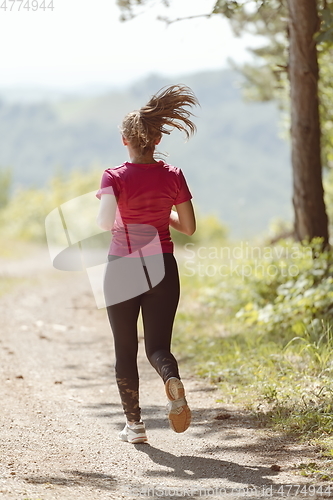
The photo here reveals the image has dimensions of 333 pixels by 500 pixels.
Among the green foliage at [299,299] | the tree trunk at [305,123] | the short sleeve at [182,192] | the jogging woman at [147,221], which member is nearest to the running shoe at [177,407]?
the jogging woman at [147,221]

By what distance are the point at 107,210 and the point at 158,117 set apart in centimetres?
64

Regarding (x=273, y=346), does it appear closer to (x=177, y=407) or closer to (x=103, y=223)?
(x=177, y=407)

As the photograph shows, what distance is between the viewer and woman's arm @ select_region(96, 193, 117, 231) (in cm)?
328

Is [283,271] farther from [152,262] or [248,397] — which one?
[152,262]

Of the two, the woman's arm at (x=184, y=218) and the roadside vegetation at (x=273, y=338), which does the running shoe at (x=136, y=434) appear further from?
the woman's arm at (x=184, y=218)

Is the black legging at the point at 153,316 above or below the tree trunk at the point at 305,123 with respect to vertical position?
below

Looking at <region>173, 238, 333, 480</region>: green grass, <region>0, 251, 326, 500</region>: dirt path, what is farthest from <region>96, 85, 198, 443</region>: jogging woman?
<region>173, 238, 333, 480</region>: green grass

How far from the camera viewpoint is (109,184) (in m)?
3.27

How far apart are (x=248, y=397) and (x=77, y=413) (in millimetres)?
1302

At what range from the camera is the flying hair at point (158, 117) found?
133 inches

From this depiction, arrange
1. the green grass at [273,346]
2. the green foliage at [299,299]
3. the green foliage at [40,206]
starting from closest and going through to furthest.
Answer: the green grass at [273,346] < the green foliage at [299,299] < the green foliage at [40,206]

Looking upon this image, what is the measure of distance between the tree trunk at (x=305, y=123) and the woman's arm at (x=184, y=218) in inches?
146

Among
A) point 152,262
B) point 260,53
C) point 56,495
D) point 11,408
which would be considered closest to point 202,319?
point 11,408

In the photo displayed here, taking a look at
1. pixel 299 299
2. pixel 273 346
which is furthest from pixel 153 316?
pixel 299 299
